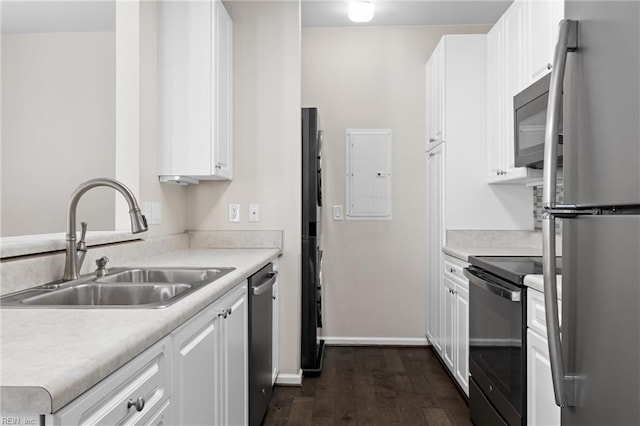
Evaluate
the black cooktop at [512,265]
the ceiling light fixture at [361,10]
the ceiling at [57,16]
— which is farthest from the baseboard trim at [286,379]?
the ceiling at [57,16]

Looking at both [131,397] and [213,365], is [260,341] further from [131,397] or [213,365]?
[131,397]

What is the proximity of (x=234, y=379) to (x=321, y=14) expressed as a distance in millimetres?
3005

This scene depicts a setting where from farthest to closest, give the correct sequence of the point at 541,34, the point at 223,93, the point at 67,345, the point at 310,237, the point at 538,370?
the point at 310,237, the point at 223,93, the point at 541,34, the point at 538,370, the point at 67,345

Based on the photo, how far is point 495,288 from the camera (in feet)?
7.02

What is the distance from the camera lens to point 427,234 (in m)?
4.05

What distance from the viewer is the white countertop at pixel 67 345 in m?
0.70

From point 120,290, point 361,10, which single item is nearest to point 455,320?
point 120,290

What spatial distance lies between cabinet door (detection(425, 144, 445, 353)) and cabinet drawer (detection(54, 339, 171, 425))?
2651 mm

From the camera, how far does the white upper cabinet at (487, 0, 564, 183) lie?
249 centimetres

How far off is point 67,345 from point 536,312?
1591mm

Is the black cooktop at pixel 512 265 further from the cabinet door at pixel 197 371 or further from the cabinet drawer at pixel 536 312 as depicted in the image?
the cabinet door at pixel 197 371

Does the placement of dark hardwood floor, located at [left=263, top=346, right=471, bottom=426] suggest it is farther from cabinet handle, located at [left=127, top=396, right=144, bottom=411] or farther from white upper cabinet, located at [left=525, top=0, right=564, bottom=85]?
white upper cabinet, located at [left=525, top=0, right=564, bottom=85]

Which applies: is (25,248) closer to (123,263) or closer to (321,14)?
(123,263)

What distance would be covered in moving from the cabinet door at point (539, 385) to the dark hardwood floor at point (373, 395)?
0.87 meters
